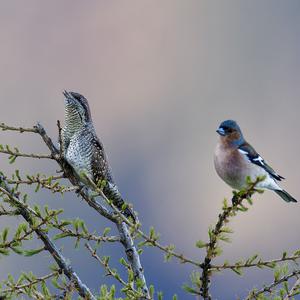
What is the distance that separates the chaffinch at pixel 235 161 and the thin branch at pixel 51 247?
1.96m

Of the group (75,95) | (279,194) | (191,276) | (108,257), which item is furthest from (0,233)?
(279,194)

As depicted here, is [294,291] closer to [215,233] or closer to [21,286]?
[215,233]

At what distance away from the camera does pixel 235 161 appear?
5680 mm

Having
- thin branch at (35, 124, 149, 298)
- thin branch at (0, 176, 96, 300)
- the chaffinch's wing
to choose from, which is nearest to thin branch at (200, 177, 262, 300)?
thin branch at (0, 176, 96, 300)

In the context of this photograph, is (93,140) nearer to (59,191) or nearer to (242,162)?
(242,162)

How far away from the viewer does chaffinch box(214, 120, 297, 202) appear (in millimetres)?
5492

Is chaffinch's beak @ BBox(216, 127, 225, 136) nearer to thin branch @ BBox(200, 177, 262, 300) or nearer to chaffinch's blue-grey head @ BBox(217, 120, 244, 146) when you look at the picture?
chaffinch's blue-grey head @ BBox(217, 120, 244, 146)

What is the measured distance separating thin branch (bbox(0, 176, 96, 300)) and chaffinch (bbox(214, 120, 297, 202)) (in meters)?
1.96

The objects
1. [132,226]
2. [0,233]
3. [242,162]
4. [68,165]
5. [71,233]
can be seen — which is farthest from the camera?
[242,162]

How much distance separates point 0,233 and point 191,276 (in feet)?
4.28

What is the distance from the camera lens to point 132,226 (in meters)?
3.28

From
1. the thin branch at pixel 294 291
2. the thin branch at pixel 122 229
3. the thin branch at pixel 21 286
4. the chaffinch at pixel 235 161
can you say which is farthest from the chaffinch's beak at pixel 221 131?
the thin branch at pixel 21 286

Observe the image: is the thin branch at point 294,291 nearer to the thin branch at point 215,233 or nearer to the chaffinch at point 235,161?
the thin branch at point 215,233

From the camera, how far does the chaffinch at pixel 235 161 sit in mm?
5492
